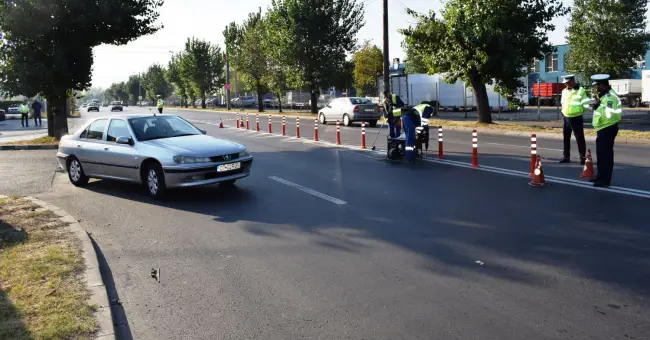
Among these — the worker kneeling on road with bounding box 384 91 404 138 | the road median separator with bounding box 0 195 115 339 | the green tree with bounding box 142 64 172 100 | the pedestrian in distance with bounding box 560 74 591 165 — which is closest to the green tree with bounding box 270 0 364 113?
the worker kneeling on road with bounding box 384 91 404 138

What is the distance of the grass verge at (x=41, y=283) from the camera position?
13.6 feet

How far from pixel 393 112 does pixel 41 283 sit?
960 cm

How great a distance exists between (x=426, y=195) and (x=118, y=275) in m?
5.20

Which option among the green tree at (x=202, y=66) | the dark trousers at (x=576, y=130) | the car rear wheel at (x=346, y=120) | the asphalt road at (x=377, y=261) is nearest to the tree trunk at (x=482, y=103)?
the car rear wheel at (x=346, y=120)

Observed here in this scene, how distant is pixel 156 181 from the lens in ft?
31.4

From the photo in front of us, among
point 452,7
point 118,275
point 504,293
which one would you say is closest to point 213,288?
point 118,275

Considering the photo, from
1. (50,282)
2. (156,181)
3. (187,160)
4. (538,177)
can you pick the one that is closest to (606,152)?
(538,177)

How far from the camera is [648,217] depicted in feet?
24.0

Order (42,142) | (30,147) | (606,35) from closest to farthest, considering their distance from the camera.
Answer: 1. (30,147)
2. (42,142)
3. (606,35)

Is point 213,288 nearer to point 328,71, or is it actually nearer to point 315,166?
point 315,166

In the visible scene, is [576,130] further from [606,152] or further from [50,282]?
[50,282]

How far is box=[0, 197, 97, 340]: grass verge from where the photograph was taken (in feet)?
13.6

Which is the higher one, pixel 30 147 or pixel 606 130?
pixel 606 130

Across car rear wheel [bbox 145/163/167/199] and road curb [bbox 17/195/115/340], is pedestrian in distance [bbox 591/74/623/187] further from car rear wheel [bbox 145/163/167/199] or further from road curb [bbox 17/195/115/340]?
road curb [bbox 17/195/115/340]
